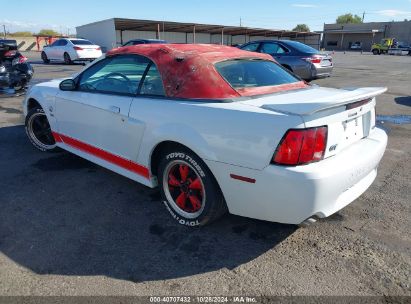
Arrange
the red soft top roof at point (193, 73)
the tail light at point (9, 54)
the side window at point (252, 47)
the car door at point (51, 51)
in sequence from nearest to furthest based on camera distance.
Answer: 1. the red soft top roof at point (193, 73)
2. the tail light at point (9, 54)
3. the side window at point (252, 47)
4. the car door at point (51, 51)

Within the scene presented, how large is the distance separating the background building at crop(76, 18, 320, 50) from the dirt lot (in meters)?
31.8

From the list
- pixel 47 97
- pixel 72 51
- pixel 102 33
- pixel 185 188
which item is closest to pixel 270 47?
pixel 47 97

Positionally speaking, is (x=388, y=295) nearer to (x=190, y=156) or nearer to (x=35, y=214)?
(x=190, y=156)

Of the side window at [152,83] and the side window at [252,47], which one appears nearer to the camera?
the side window at [152,83]

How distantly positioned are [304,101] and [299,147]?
A: 549mm

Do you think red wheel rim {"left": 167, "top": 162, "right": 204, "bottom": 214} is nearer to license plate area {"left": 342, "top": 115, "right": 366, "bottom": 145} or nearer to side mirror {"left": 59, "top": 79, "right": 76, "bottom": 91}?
license plate area {"left": 342, "top": 115, "right": 366, "bottom": 145}

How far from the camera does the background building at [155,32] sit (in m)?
33.9

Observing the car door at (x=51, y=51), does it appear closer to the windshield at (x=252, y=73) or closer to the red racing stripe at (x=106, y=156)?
the red racing stripe at (x=106, y=156)

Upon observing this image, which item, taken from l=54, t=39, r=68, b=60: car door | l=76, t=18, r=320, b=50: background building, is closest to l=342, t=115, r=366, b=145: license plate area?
l=54, t=39, r=68, b=60: car door

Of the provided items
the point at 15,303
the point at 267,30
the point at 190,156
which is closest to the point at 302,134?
the point at 190,156

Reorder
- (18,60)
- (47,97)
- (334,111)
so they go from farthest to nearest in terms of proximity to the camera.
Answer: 1. (18,60)
2. (47,97)
3. (334,111)

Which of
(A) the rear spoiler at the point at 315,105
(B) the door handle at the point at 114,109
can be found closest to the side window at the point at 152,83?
(B) the door handle at the point at 114,109

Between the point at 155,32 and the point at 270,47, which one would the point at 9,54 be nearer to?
the point at 270,47

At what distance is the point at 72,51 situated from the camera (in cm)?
1967
